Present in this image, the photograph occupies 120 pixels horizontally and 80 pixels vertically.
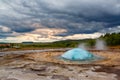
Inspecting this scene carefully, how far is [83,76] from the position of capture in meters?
17.9

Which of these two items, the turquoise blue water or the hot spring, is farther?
the turquoise blue water

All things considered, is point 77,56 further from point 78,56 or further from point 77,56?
point 78,56

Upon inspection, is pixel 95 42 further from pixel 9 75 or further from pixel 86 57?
pixel 9 75

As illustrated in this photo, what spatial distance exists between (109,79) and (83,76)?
223 centimetres

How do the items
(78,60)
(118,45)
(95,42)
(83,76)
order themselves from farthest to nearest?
1. (95,42)
2. (118,45)
3. (78,60)
4. (83,76)

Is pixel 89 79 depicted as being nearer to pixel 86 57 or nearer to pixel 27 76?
pixel 27 76

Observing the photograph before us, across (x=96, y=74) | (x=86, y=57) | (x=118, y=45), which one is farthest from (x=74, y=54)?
(x=118, y=45)

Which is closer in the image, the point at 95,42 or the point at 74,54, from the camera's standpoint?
the point at 74,54

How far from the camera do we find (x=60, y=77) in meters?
17.5

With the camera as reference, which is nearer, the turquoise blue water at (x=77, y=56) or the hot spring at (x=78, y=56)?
the hot spring at (x=78, y=56)

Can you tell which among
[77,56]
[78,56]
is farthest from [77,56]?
[78,56]

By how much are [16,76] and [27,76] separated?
93cm

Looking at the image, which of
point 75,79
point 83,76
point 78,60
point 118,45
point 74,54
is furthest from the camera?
point 118,45

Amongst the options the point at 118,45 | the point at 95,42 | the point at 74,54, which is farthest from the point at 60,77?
the point at 95,42
